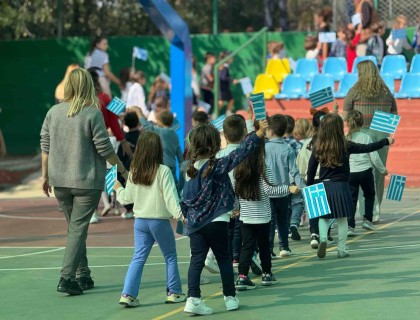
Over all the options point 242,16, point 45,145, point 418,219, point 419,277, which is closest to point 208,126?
point 45,145

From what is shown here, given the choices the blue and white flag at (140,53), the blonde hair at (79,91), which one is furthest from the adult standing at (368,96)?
the blue and white flag at (140,53)

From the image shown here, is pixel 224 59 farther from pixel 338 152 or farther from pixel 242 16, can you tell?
pixel 338 152

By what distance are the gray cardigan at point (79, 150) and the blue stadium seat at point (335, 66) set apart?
13.1m

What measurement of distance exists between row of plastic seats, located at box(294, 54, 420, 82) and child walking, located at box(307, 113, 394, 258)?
391 inches

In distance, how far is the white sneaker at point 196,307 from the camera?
387 inches

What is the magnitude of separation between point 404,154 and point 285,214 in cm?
894

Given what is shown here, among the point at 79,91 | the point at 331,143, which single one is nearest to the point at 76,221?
the point at 79,91

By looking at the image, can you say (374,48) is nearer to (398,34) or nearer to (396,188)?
(398,34)

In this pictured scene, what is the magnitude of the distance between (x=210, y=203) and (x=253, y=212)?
1.18 m

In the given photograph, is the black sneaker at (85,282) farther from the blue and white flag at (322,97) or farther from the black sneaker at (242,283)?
the blue and white flag at (322,97)

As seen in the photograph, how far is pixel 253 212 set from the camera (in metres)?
11.1

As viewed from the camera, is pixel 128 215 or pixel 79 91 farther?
pixel 128 215

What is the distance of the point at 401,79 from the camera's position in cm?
2278

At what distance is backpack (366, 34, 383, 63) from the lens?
23703mm
